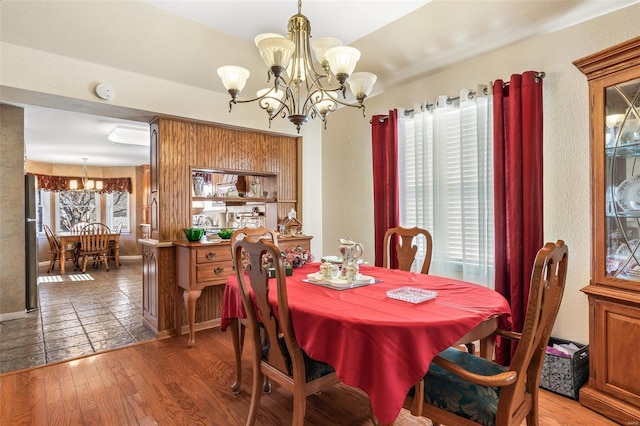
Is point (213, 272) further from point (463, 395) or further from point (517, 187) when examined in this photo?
point (517, 187)

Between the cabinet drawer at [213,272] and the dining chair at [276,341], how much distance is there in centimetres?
149

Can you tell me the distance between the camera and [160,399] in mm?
2158

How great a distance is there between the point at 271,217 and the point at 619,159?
10.8 ft

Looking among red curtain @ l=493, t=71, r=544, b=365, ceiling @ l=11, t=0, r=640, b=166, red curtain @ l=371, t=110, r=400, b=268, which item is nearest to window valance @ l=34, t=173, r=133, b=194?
ceiling @ l=11, t=0, r=640, b=166

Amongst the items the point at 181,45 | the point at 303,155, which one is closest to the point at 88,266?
the point at 303,155

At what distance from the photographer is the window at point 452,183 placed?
2.65m

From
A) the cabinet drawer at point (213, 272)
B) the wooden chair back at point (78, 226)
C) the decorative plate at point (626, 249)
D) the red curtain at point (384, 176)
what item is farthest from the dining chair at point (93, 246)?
the decorative plate at point (626, 249)

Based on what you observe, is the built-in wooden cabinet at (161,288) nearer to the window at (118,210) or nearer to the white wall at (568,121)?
the white wall at (568,121)

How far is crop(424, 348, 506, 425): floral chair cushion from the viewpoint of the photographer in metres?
1.25

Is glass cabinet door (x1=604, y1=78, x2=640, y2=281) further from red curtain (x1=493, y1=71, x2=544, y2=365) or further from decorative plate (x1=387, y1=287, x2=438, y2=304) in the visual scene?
decorative plate (x1=387, y1=287, x2=438, y2=304)

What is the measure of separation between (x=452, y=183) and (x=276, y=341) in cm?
205

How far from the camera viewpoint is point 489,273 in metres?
2.65

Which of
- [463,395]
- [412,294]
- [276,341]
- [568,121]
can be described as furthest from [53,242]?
[568,121]

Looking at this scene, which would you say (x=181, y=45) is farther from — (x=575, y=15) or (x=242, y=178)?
(x=575, y=15)
